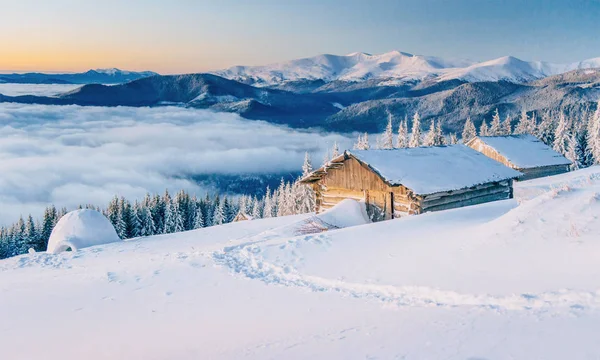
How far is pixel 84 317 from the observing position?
34.3 ft

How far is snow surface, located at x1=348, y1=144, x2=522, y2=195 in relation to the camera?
2300cm

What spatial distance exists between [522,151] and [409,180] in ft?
120

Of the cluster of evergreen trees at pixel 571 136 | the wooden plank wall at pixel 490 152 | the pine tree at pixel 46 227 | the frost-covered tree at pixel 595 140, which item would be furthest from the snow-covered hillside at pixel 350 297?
the pine tree at pixel 46 227

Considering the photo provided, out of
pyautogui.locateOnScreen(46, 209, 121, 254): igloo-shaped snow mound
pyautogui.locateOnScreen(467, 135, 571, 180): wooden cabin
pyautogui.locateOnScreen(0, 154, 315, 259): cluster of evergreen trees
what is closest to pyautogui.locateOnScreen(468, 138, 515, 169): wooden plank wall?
pyautogui.locateOnScreen(467, 135, 571, 180): wooden cabin

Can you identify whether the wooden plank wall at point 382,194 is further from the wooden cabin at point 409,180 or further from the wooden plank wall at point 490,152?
the wooden plank wall at point 490,152

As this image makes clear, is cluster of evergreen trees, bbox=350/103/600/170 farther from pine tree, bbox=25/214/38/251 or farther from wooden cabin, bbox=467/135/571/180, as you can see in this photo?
pine tree, bbox=25/214/38/251

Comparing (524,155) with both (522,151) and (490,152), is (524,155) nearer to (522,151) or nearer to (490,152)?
(522,151)

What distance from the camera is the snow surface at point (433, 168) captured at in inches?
906

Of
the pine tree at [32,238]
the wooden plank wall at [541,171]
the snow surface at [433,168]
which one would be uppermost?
the snow surface at [433,168]

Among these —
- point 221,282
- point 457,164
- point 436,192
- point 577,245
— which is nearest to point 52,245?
point 221,282

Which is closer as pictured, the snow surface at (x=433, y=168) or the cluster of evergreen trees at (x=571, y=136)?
the snow surface at (x=433, y=168)

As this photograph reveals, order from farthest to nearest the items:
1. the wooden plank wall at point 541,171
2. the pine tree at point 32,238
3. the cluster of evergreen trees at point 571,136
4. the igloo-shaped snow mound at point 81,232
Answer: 1. the pine tree at point 32,238
2. the cluster of evergreen trees at point 571,136
3. the wooden plank wall at point 541,171
4. the igloo-shaped snow mound at point 81,232

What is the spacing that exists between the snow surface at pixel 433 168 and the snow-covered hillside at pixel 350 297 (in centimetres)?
571

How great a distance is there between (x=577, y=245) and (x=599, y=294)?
3.02 metres
